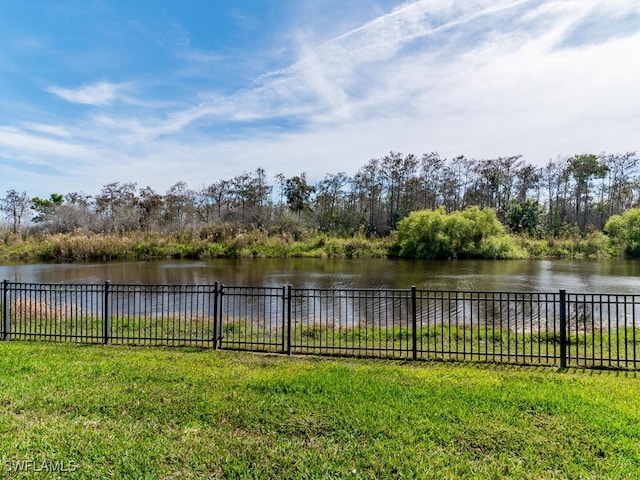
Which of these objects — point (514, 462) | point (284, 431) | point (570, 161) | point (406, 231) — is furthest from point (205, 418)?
point (570, 161)

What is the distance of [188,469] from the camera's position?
129 inches

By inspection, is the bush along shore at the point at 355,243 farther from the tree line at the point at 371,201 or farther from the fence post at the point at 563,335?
the fence post at the point at 563,335

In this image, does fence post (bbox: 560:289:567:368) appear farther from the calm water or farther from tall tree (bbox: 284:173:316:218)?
tall tree (bbox: 284:173:316:218)

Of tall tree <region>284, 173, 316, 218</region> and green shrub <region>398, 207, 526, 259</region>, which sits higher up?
tall tree <region>284, 173, 316, 218</region>

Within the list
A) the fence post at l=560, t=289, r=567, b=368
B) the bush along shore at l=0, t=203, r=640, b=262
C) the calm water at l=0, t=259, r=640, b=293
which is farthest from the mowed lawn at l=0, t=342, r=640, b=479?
the bush along shore at l=0, t=203, r=640, b=262

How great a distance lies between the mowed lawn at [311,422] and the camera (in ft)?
10.9

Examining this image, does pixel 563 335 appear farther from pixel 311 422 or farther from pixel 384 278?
pixel 384 278

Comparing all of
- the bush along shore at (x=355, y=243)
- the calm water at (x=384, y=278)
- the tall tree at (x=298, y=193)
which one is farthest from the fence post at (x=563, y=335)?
the tall tree at (x=298, y=193)

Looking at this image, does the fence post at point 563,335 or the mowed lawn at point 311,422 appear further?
the fence post at point 563,335

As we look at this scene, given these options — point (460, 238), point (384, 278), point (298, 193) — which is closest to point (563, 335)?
point (384, 278)

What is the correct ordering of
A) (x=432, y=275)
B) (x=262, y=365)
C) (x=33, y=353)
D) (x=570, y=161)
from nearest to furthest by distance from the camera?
(x=262, y=365) → (x=33, y=353) → (x=432, y=275) → (x=570, y=161)

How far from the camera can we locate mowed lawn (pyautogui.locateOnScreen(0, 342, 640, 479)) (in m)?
3.31

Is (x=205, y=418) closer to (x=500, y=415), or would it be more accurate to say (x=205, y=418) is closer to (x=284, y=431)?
(x=284, y=431)

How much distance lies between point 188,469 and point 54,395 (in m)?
2.56
